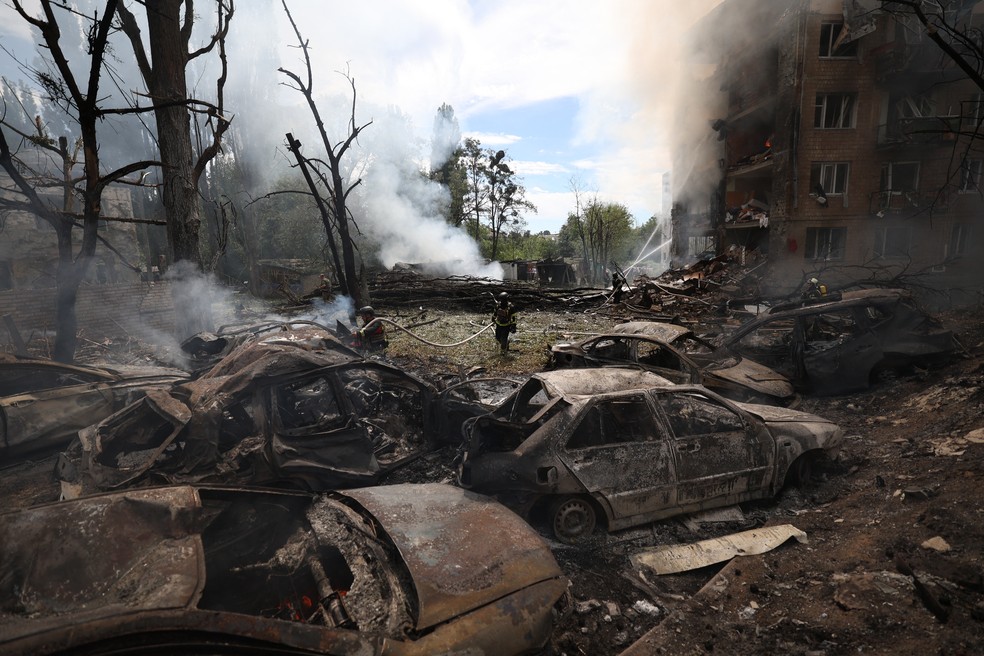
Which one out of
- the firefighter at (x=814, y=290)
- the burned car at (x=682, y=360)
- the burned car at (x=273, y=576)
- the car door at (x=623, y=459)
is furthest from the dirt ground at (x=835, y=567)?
the firefighter at (x=814, y=290)

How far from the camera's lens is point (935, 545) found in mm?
3408

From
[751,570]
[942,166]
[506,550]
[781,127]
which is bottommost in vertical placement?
[751,570]

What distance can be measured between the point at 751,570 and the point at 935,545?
127 cm

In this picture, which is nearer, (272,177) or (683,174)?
(683,174)

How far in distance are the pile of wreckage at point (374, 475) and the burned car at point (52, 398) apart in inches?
1.0

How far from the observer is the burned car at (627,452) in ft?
12.9

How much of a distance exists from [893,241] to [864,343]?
17.7 m

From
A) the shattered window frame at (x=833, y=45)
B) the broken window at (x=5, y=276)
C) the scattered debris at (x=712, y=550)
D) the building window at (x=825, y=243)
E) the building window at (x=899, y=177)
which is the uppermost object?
the shattered window frame at (x=833, y=45)

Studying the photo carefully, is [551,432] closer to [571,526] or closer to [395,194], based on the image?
[571,526]

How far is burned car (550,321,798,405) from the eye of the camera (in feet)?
21.5

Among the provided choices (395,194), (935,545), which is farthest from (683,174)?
(935,545)

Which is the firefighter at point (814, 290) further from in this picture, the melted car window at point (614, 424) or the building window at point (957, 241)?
the building window at point (957, 241)

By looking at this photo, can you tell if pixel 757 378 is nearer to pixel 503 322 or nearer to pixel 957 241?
pixel 503 322

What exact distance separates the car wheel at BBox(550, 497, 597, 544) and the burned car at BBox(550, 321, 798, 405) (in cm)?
326
